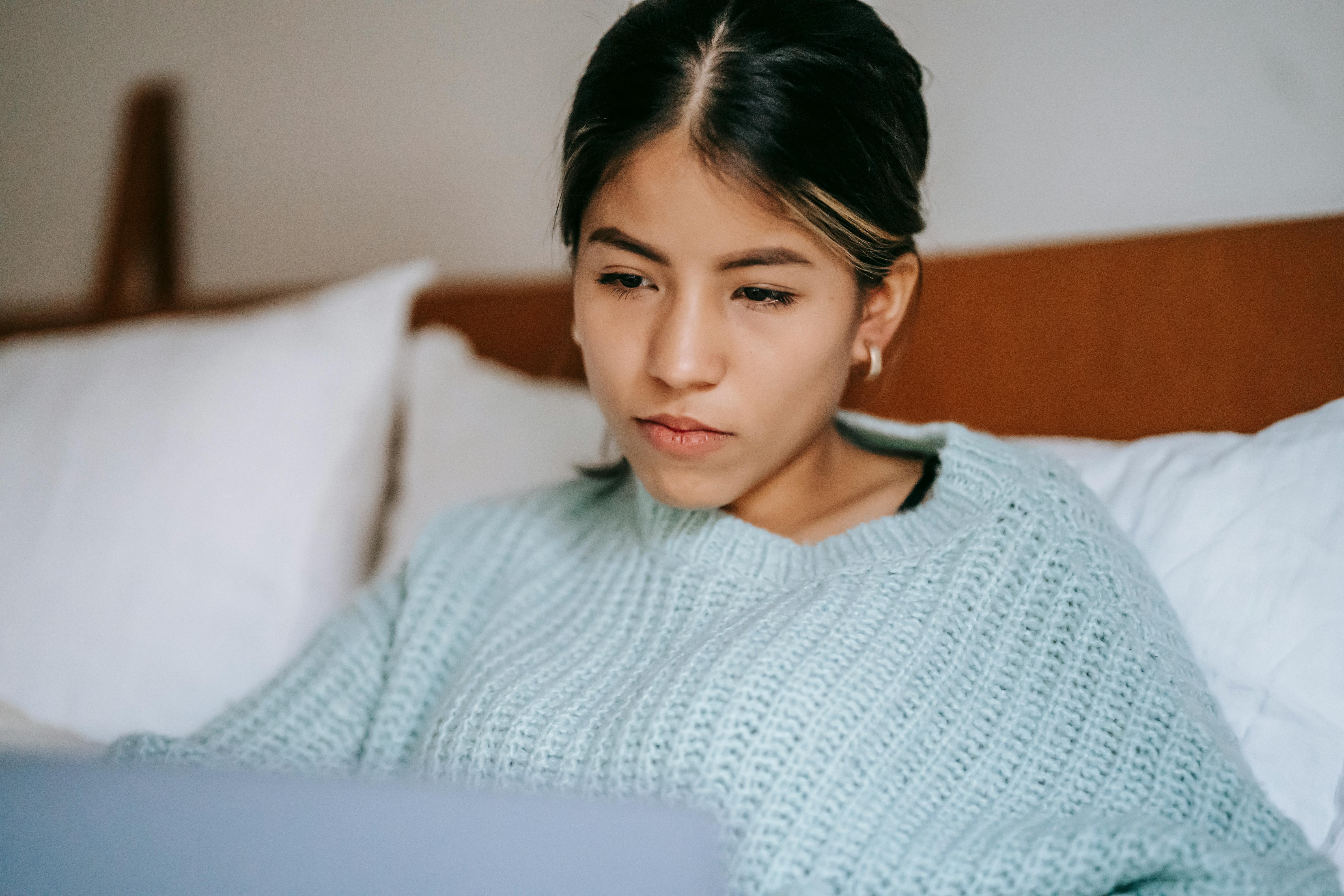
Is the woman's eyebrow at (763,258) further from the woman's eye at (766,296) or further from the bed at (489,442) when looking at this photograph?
the bed at (489,442)

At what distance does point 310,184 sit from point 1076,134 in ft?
3.98

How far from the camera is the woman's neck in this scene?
0.74 metres

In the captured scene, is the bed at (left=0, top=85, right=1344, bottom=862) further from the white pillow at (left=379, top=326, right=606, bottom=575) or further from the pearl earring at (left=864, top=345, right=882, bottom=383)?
the pearl earring at (left=864, top=345, right=882, bottom=383)

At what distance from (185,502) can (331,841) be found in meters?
0.81

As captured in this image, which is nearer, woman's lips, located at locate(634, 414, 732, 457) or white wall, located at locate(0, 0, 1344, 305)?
woman's lips, located at locate(634, 414, 732, 457)

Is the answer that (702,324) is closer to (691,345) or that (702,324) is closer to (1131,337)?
(691,345)

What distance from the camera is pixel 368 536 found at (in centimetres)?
112

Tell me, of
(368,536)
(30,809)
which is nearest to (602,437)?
(368,536)

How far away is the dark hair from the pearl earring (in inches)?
2.7

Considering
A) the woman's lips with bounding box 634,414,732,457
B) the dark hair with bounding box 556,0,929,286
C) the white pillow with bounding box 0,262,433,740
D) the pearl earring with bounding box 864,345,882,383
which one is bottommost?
the white pillow with bounding box 0,262,433,740

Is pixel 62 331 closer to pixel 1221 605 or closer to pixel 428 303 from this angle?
pixel 428 303

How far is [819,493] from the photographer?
30.4 inches

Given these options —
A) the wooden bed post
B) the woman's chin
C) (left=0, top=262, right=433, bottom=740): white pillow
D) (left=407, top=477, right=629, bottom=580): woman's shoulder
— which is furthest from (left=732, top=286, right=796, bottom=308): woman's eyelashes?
the wooden bed post

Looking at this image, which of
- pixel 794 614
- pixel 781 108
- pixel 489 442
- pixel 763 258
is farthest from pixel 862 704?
pixel 489 442
